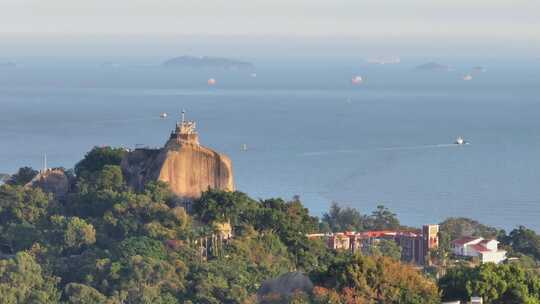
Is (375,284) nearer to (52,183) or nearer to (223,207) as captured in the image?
(223,207)

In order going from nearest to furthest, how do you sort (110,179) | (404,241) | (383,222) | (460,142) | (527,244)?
1. (110,179)
2. (404,241)
3. (527,244)
4. (383,222)
5. (460,142)

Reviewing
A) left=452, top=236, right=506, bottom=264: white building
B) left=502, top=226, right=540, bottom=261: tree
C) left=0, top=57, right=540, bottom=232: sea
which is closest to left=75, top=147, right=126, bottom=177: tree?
left=452, top=236, right=506, bottom=264: white building

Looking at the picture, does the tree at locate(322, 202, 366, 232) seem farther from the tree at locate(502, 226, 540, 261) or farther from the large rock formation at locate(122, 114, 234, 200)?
the large rock formation at locate(122, 114, 234, 200)

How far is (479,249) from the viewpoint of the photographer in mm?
42062

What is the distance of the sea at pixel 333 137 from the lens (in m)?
66.8

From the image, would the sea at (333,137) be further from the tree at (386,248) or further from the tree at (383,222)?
the tree at (386,248)

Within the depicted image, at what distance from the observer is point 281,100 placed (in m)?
140

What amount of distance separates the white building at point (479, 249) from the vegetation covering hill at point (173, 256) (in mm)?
1074

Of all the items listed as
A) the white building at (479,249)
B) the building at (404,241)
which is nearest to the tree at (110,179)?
the building at (404,241)

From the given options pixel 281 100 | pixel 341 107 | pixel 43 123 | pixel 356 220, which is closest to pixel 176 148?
pixel 356 220

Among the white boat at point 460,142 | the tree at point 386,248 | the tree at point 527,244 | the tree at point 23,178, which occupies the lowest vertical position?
the tree at point 386,248

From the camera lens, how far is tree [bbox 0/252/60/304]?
32312 millimetres

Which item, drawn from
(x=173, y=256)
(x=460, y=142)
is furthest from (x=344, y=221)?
(x=460, y=142)

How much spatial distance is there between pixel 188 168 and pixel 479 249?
825 centimetres
